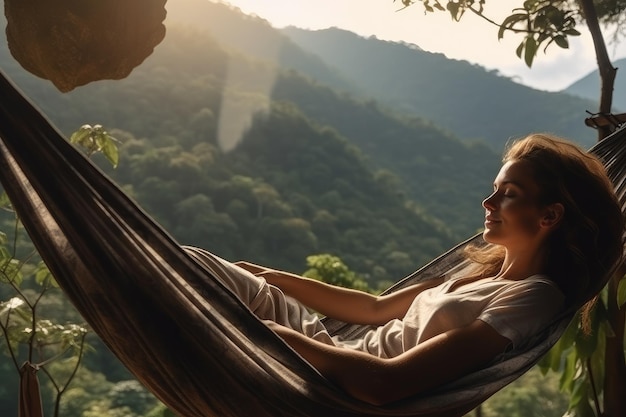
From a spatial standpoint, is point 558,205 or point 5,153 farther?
point 558,205

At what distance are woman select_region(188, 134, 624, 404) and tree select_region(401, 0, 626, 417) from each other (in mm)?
927

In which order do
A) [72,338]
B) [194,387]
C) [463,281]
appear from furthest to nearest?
[72,338] < [463,281] < [194,387]

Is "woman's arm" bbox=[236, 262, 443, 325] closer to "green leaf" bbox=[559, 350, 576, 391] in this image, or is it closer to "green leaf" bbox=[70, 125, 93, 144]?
"green leaf" bbox=[70, 125, 93, 144]

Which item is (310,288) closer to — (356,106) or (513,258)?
(513,258)

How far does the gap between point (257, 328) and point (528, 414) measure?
26.5 ft

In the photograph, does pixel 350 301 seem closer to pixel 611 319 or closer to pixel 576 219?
pixel 576 219

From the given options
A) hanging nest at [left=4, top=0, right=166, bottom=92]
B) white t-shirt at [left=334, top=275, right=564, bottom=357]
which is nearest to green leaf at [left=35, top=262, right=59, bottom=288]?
hanging nest at [left=4, top=0, right=166, bottom=92]

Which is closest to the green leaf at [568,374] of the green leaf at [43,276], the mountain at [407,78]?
the green leaf at [43,276]

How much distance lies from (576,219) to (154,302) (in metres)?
0.74

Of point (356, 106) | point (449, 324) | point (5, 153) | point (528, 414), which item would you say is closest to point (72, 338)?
point (5, 153)

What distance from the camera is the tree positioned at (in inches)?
89.3

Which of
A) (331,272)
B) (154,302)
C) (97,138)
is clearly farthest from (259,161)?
(154,302)

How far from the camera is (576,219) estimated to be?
135 centimetres

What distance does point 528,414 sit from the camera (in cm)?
852
